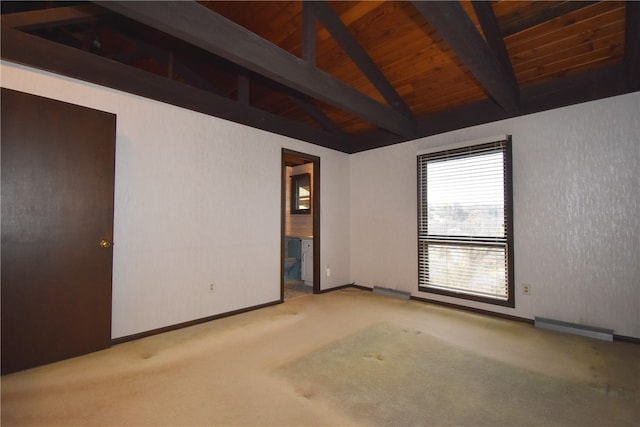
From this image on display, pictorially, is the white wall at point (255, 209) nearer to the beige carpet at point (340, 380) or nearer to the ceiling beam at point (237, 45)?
the beige carpet at point (340, 380)

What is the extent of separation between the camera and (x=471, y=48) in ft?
8.13

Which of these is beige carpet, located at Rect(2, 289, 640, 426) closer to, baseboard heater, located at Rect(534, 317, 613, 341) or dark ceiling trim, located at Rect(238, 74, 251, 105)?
baseboard heater, located at Rect(534, 317, 613, 341)

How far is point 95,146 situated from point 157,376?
79.8 inches

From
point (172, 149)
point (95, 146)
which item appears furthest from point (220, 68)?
point (95, 146)

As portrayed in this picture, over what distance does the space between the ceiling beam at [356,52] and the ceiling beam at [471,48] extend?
1275 mm

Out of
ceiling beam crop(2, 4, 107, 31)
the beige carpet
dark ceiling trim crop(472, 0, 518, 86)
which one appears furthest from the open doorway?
dark ceiling trim crop(472, 0, 518, 86)

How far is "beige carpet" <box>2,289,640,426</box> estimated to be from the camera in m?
1.75

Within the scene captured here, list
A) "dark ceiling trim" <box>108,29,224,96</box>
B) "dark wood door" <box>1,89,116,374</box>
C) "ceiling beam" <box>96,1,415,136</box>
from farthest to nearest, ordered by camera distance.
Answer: "dark ceiling trim" <box>108,29,224,96</box> → "dark wood door" <box>1,89,116,374</box> → "ceiling beam" <box>96,1,415,136</box>

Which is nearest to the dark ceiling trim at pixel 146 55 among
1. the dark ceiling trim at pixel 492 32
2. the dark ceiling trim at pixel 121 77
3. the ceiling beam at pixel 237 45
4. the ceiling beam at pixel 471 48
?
the dark ceiling trim at pixel 121 77

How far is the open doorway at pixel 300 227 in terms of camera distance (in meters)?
4.53

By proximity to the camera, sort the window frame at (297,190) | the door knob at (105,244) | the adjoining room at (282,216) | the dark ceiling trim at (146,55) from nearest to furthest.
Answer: the adjoining room at (282,216)
the door knob at (105,244)
the dark ceiling trim at (146,55)
the window frame at (297,190)

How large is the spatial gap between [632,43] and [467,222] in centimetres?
220

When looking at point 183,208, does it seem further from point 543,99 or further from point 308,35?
point 543,99

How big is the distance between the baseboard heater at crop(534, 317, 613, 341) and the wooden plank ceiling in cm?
238
